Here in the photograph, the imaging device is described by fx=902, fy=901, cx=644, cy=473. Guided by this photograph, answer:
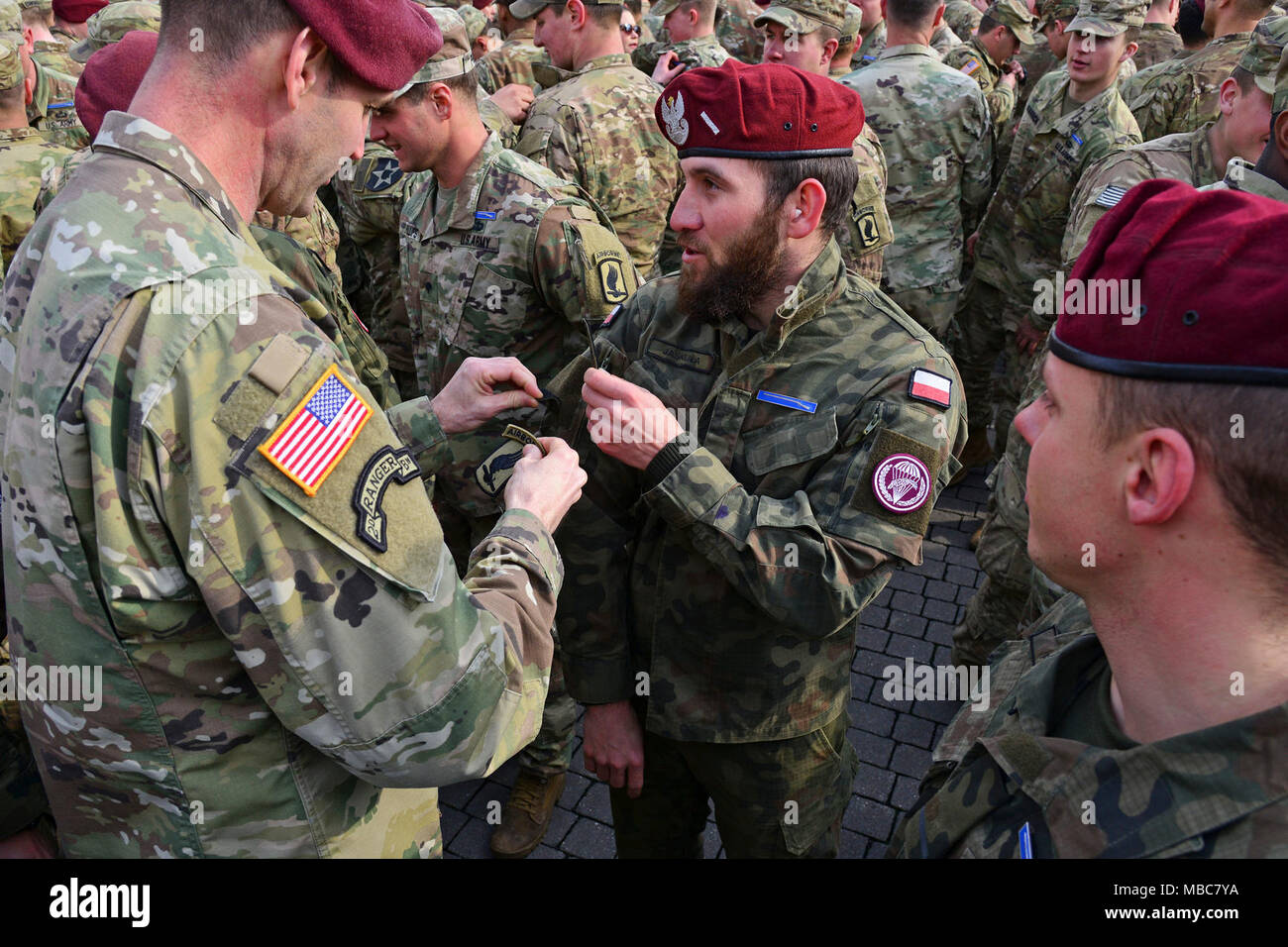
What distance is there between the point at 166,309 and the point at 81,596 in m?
0.51

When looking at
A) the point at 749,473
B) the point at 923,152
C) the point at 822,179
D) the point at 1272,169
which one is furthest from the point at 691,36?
the point at 749,473

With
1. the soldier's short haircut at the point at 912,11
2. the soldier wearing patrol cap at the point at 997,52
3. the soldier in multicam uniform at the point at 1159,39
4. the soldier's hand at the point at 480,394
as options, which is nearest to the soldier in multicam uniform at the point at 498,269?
the soldier's hand at the point at 480,394

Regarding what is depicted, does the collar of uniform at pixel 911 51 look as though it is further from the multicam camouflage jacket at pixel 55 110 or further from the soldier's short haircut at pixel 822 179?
the multicam camouflage jacket at pixel 55 110

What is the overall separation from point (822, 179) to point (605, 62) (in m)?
3.78

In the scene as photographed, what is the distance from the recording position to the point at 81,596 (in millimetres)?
1498

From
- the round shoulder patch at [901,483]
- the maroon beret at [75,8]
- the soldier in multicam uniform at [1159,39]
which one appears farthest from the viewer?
the maroon beret at [75,8]

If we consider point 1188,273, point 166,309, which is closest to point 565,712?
point 166,309

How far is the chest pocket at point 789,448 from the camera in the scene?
7.67ft

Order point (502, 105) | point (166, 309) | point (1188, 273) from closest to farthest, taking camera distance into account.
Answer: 1. point (1188, 273)
2. point (166, 309)
3. point (502, 105)

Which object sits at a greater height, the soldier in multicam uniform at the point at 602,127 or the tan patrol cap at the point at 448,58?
the tan patrol cap at the point at 448,58

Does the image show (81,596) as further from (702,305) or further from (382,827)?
(702,305)

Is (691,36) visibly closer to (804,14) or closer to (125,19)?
(804,14)

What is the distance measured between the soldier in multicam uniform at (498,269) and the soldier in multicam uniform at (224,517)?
1.79 metres
